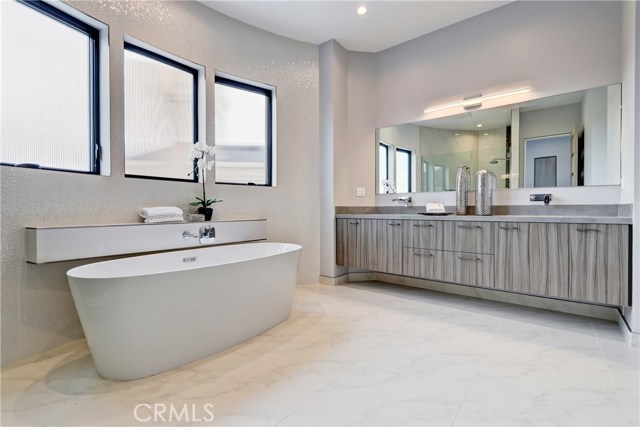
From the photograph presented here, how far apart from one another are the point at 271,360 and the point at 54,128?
2.23m

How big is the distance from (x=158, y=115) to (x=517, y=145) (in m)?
3.43

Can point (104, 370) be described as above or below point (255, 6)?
below

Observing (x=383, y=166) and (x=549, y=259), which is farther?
(x=383, y=166)

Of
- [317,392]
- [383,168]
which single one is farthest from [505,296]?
[317,392]

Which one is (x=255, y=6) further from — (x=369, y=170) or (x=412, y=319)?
(x=412, y=319)

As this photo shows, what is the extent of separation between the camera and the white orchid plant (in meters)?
2.97

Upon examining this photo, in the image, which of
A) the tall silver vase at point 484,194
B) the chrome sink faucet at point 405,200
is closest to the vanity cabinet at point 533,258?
the tall silver vase at point 484,194

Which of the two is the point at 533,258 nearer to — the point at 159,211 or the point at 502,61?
the point at 502,61

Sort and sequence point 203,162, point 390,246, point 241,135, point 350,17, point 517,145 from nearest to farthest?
point 203,162, point 517,145, point 350,17, point 390,246, point 241,135

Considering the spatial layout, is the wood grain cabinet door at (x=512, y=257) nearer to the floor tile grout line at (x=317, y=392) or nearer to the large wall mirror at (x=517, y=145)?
the large wall mirror at (x=517, y=145)

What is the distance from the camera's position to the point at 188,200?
3.04 metres

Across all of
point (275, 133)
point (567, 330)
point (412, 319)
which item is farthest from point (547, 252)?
point (275, 133)

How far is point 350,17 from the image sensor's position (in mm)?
3350

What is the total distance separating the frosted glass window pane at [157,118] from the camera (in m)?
2.79
